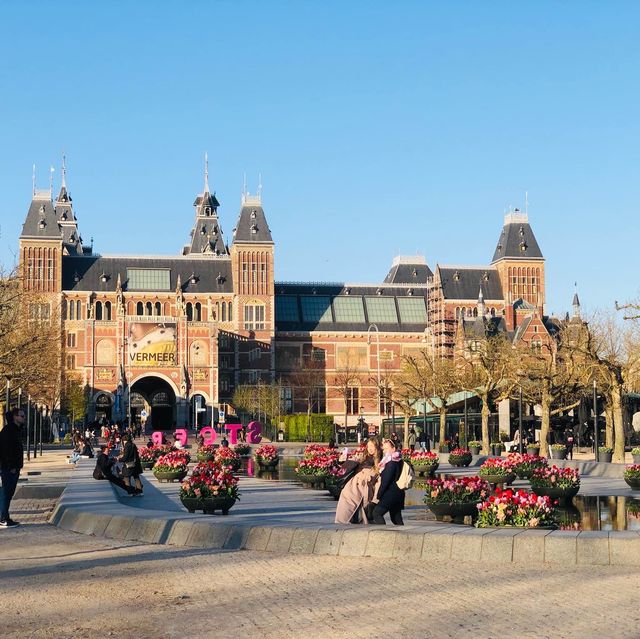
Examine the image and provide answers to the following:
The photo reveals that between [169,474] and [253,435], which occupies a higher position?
[253,435]

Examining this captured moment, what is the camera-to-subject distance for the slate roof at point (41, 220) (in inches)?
4104

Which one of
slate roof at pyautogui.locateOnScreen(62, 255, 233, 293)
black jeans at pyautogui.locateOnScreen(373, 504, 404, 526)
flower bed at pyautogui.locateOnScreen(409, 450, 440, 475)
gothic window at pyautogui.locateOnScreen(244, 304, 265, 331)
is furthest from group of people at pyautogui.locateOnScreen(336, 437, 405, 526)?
gothic window at pyautogui.locateOnScreen(244, 304, 265, 331)

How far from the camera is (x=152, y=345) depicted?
10144cm

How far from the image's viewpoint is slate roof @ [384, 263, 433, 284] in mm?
122181

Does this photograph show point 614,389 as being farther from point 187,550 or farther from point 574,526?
point 187,550

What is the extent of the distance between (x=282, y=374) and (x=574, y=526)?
92.3 metres

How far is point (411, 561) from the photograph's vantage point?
13.5 m

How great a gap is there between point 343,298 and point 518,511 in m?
100

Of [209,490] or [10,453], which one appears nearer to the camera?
[10,453]

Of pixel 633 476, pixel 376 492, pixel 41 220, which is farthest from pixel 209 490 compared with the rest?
pixel 41 220

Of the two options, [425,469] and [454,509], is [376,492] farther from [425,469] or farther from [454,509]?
[425,469]

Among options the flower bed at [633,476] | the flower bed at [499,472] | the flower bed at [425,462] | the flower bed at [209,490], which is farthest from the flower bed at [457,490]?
the flower bed at [425,462]

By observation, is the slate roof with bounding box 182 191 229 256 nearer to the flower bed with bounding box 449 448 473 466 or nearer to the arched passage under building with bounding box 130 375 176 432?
the arched passage under building with bounding box 130 375 176 432

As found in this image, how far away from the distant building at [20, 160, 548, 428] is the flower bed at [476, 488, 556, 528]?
8177 cm
